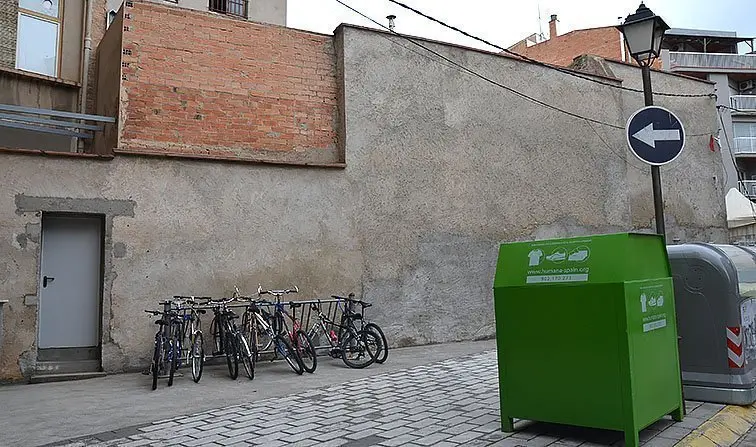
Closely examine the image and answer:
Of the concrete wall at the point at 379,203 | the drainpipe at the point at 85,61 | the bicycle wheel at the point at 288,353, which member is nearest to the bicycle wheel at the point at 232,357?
the bicycle wheel at the point at 288,353

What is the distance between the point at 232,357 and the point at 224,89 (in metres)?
4.46

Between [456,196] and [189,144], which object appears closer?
[189,144]

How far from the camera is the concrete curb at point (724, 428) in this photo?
15.6 ft

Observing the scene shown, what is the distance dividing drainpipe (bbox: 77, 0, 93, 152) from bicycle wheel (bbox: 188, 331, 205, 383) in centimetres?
574

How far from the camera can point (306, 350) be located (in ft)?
27.6

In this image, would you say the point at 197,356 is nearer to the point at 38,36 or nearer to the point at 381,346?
the point at 381,346

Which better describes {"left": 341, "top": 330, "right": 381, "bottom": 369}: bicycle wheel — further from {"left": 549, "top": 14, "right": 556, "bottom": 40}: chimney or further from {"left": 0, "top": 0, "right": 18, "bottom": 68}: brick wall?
{"left": 549, "top": 14, "right": 556, "bottom": 40}: chimney

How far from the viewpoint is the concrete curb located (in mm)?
4766

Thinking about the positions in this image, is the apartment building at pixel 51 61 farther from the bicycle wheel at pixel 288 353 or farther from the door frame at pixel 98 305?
the bicycle wheel at pixel 288 353

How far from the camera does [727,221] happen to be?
16.7 m

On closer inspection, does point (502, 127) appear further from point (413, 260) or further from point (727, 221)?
point (727, 221)

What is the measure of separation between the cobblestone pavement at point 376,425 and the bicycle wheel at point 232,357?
1455 millimetres

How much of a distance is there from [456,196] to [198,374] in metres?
5.85

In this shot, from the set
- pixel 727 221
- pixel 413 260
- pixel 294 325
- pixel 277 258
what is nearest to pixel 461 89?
pixel 413 260
